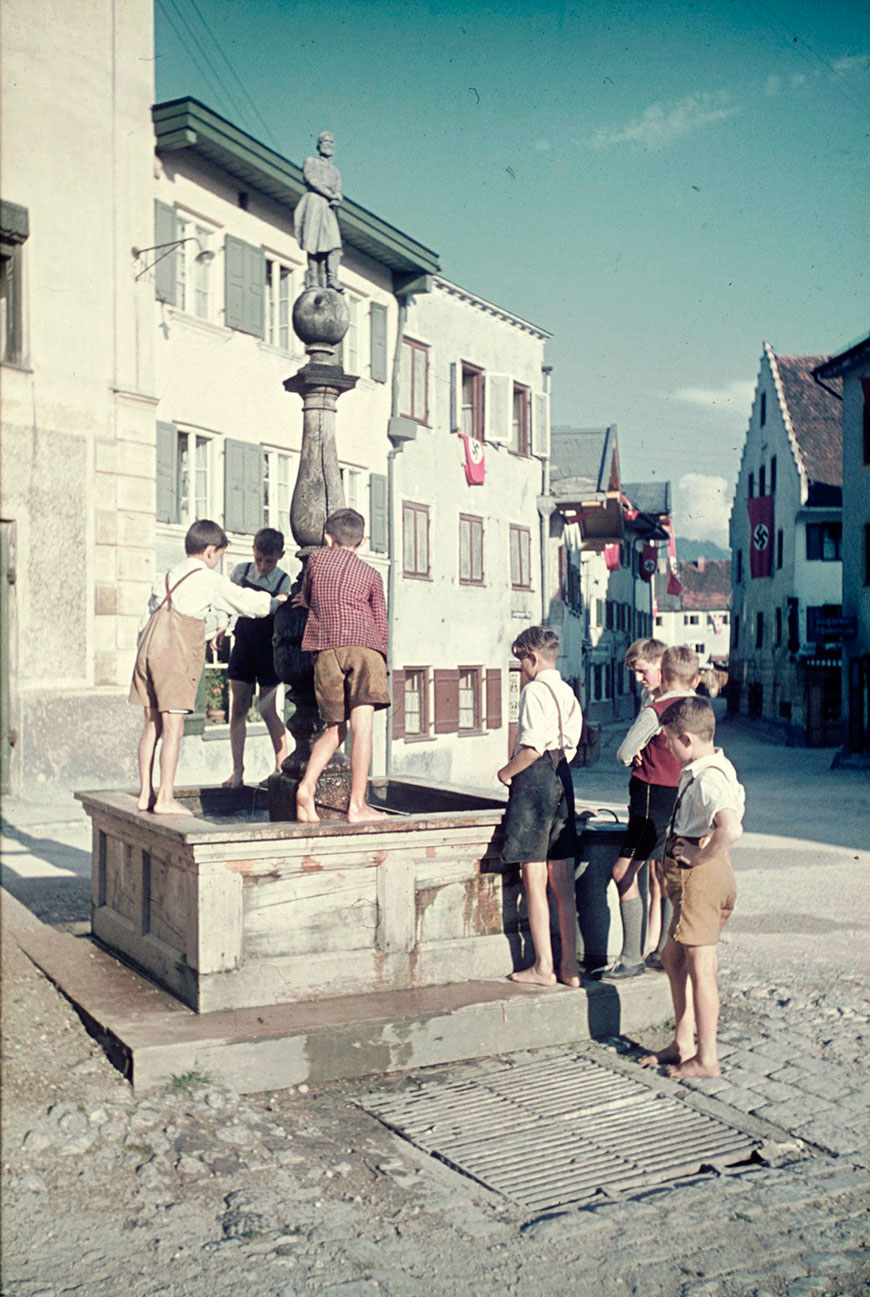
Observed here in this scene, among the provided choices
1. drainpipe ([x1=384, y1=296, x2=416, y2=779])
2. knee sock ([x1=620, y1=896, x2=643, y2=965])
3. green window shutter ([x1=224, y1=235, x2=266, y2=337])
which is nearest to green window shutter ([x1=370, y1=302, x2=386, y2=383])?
drainpipe ([x1=384, y1=296, x2=416, y2=779])

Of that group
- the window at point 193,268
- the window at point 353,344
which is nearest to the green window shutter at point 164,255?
the window at point 193,268

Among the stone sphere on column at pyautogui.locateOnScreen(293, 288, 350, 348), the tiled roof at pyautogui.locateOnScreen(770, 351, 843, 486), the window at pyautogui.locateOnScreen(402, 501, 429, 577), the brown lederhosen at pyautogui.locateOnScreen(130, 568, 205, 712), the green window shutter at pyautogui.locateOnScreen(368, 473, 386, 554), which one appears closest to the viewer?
the brown lederhosen at pyautogui.locateOnScreen(130, 568, 205, 712)

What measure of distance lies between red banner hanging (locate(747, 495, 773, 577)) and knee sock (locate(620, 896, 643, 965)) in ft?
120

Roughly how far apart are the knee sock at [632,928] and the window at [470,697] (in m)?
19.9

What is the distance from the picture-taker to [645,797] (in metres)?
6.05

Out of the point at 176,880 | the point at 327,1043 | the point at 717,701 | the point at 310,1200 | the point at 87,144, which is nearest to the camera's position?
the point at 310,1200

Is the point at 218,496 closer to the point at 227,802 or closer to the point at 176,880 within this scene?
the point at 227,802

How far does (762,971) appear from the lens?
7.22 meters

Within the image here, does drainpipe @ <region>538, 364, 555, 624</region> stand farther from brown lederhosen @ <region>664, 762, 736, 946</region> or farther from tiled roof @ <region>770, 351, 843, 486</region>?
brown lederhosen @ <region>664, 762, 736, 946</region>

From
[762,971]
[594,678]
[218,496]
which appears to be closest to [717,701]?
[594,678]

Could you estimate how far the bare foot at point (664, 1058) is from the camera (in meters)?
5.31

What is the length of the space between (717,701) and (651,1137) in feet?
194

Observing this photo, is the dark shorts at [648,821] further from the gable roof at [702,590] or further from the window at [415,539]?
the gable roof at [702,590]

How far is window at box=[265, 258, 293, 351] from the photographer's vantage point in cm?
2011
